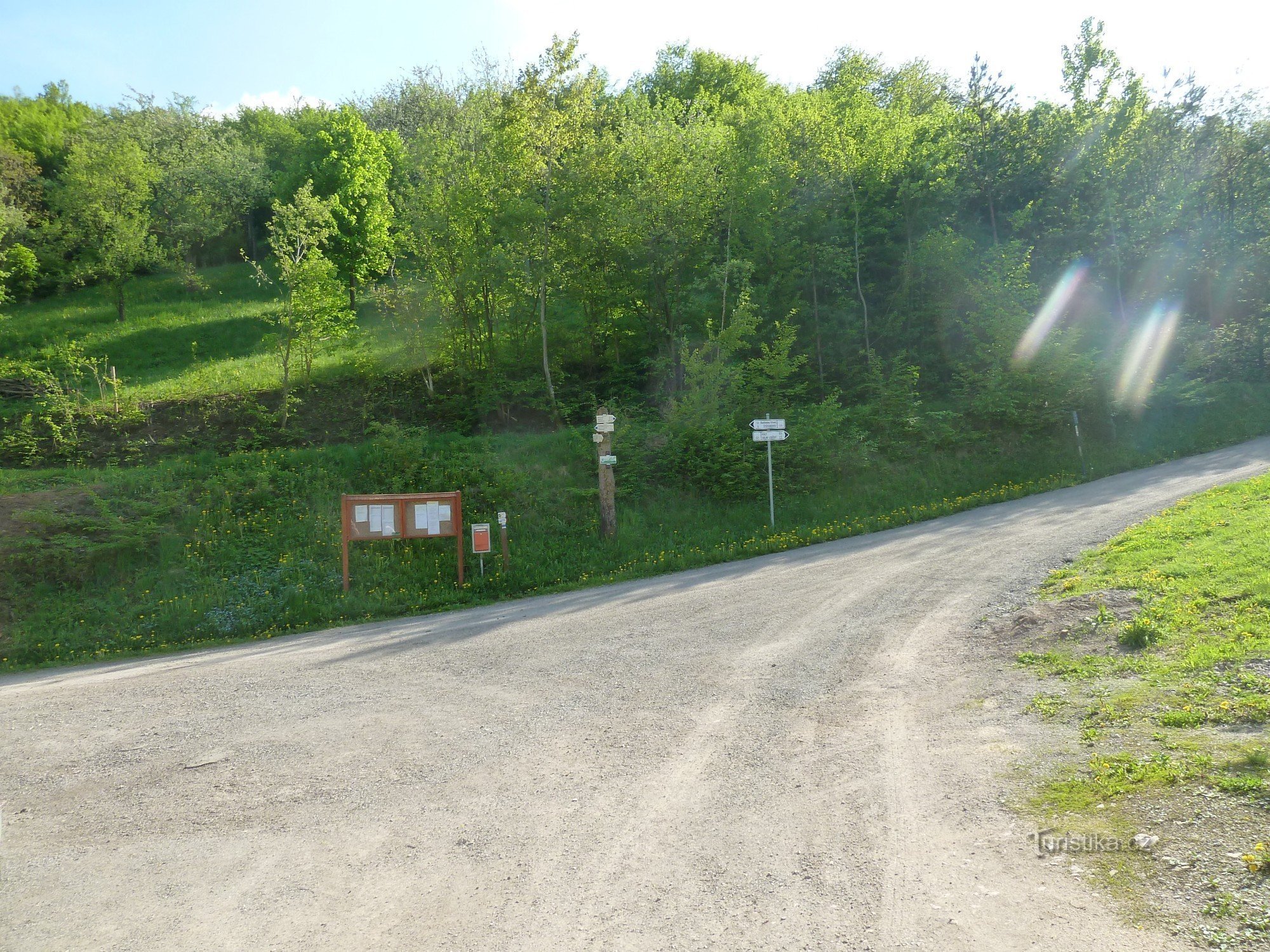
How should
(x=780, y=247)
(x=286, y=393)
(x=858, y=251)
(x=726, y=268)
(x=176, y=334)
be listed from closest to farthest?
(x=286, y=393) → (x=726, y=268) → (x=780, y=247) → (x=858, y=251) → (x=176, y=334)

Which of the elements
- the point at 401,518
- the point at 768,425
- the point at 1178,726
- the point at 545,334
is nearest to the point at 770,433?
the point at 768,425

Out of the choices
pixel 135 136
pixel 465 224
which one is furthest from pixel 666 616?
pixel 135 136

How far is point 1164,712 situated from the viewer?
21.0ft

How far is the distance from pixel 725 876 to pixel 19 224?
135 ft

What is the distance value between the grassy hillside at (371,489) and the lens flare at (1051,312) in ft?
7.67

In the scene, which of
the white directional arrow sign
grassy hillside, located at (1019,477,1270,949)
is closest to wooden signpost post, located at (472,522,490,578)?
the white directional arrow sign

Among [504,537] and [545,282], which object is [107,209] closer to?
[545,282]

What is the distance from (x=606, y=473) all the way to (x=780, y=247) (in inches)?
506

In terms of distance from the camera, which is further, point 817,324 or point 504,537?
point 817,324

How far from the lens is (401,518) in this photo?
1582 cm

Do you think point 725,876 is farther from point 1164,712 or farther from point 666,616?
point 666,616

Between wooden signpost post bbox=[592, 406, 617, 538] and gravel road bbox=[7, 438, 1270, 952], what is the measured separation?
628 centimetres

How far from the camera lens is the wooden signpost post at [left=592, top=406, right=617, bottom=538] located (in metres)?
17.8

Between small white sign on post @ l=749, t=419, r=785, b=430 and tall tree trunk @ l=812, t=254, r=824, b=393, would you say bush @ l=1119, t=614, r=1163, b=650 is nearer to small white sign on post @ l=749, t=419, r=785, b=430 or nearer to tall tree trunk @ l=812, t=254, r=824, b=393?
small white sign on post @ l=749, t=419, r=785, b=430
